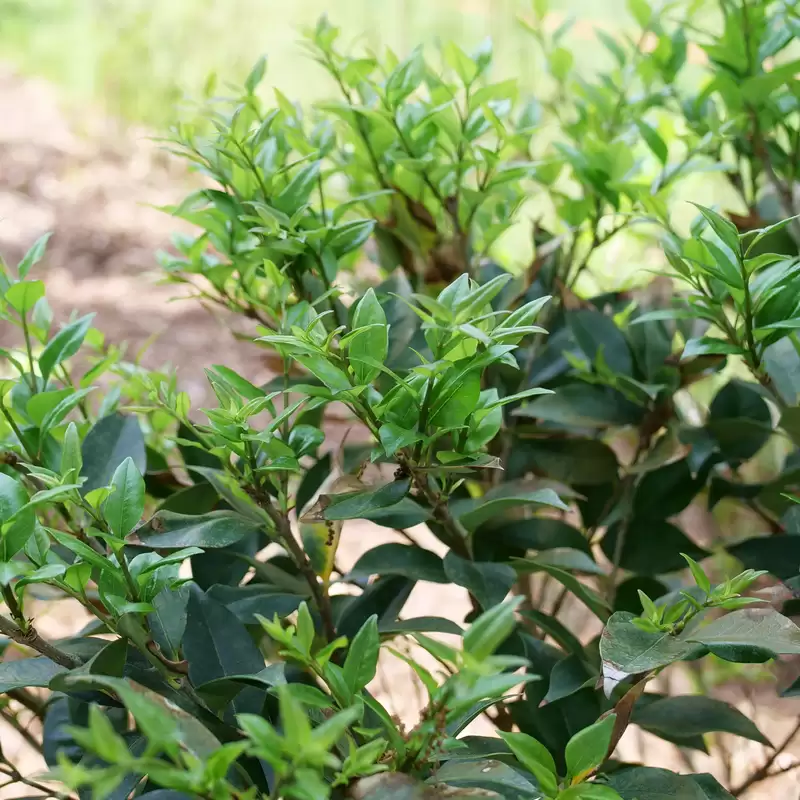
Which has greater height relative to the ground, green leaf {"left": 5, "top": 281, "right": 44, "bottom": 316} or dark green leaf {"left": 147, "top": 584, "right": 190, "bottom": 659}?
green leaf {"left": 5, "top": 281, "right": 44, "bottom": 316}

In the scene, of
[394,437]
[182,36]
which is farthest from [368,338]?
[182,36]

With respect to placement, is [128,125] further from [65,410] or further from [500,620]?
[500,620]

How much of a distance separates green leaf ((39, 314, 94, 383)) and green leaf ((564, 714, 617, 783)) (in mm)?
291

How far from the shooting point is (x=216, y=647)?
36cm

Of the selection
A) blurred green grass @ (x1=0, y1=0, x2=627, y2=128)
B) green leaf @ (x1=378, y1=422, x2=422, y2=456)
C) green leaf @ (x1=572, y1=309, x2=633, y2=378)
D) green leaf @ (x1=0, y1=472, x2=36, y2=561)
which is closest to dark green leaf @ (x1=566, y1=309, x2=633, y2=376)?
green leaf @ (x1=572, y1=309, x2=633, y2=378)

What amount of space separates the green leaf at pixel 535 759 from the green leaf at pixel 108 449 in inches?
9.5

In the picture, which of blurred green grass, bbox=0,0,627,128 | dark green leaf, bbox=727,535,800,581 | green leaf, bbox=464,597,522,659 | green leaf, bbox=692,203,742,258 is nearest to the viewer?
green leaf, bbox=464,597,522,659

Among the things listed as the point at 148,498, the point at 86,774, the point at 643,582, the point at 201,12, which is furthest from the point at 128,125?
the point at 86,774

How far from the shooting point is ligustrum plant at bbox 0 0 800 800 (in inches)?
11.3

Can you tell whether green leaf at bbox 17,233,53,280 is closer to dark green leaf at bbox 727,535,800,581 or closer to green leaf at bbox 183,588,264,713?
green leaf at bbox 183,588,264,713

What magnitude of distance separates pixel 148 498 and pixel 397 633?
0.21 metres

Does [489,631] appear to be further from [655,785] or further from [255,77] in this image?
[255,77]

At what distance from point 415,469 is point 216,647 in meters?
0.12

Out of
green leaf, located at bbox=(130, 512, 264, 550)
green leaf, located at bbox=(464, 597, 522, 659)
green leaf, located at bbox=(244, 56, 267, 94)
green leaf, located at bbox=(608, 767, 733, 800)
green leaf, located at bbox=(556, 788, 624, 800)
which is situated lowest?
green leaf, located at bbox=(608, 767, 733, 800)
